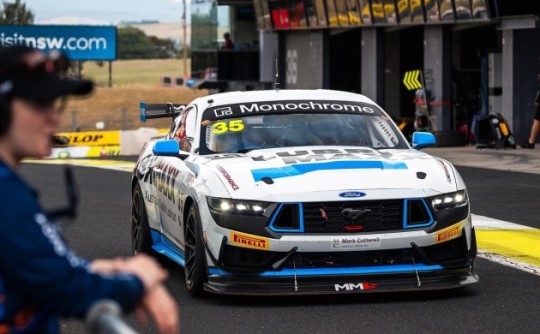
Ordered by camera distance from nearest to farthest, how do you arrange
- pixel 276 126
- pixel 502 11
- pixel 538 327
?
1. pixel 538 327
2. pixel 276 126
3. pixel 502 11

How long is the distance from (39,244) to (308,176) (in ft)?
22.7

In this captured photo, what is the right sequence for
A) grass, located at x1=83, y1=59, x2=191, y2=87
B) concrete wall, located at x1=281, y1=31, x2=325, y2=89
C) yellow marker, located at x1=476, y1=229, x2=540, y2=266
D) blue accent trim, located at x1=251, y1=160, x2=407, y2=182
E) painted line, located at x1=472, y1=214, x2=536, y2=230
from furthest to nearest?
1. grass, located at x1=83, y1=59, x2=191, y2=87
2. concrete wall, located at x1=281, y1=31, x2=325, y2=89
3. painted line, located at x1=472, y1=214, x2=536, y2=230
4. yellow marker, located at x1=476, y1=229, x2=540, y2=266
5. blue accent trim, located at x1=251, y1=160, x2=407, y2=182

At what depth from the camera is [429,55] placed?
3909 cm

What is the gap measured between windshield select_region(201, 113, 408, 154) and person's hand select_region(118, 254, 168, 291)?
7803mm

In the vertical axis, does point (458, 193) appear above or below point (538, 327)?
above

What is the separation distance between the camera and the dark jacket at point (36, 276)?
3.15 m

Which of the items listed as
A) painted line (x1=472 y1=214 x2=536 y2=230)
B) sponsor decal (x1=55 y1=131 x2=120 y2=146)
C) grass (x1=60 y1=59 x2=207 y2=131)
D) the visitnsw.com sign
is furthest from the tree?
painted line (x1=472 y1=214 x2=536 y2=230)

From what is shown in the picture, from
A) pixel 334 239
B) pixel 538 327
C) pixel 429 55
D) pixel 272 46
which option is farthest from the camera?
pixel 272 46

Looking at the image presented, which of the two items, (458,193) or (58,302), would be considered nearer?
(58,302)

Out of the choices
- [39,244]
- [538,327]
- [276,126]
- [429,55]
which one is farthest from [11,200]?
[429,55]

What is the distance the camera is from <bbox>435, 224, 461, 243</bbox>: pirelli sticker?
33.2ft

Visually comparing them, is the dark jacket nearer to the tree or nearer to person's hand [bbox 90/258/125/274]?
person's hand [bbox 90/258/125/274]

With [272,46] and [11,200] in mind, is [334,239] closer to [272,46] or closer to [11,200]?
[11,200]

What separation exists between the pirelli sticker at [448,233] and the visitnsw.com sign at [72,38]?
46.6 meters
